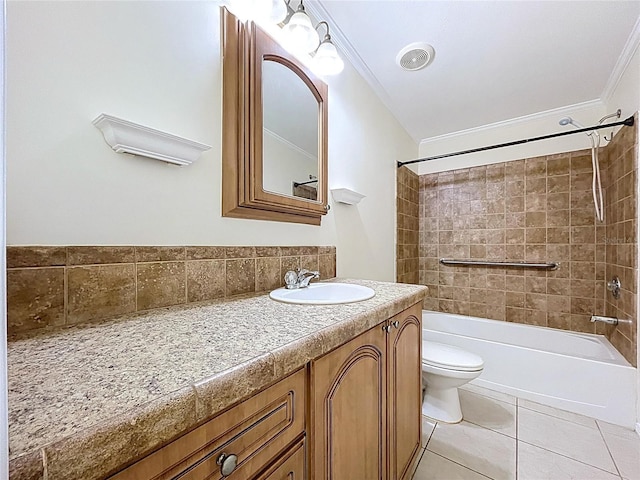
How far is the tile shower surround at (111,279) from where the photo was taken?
610 millimetres

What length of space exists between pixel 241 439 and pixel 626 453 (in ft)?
6.96

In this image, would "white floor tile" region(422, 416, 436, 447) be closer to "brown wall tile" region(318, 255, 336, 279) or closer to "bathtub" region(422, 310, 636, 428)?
"bathtub" region(422, 310, 636, 428)

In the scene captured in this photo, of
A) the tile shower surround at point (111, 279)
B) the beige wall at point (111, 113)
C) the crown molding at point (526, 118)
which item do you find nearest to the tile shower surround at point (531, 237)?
the crown molding at point (526, 118)

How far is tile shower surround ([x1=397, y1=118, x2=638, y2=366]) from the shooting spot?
6.38 ft

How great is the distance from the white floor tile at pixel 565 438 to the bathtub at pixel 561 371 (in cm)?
18

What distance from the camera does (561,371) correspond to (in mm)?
1815

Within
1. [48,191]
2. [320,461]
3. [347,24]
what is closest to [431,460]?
[320,461]

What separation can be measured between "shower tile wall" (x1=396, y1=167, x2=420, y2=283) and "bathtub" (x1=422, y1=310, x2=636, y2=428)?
2.17 feet

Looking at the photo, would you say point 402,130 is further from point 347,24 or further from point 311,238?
point 311,238

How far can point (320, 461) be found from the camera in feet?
2.12

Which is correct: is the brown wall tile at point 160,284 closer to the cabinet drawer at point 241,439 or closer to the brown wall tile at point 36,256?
the brown wall tile at point 36,256

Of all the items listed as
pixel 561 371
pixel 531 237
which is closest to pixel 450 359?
pixel 561 371

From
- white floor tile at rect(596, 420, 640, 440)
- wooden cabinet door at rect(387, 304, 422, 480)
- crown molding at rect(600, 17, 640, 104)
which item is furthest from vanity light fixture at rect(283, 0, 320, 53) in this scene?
white floor tile at rect(596, 420, 640, 440)

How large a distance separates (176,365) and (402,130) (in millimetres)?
2839
